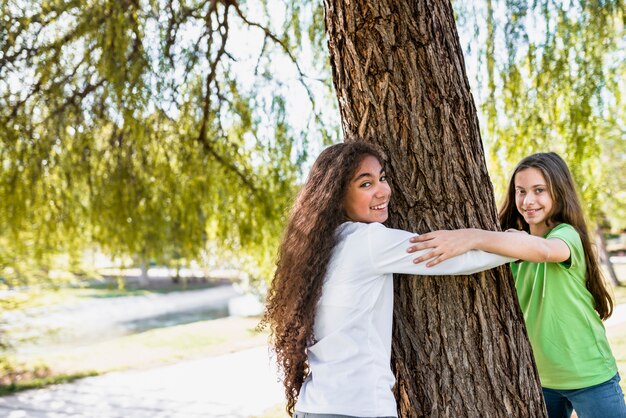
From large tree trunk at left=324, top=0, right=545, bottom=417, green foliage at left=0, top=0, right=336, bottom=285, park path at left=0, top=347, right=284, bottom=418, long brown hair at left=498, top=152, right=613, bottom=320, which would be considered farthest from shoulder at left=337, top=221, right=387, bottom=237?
park path at left=0, top=347, right=284, bottom=418

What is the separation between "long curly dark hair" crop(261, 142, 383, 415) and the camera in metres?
1.97

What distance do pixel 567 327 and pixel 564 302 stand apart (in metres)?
0.09

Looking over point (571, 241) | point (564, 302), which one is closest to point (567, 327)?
point (564, 302)

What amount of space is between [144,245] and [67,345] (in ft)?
32.7

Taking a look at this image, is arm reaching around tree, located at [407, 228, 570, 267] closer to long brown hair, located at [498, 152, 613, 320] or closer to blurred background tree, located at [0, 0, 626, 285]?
long brown hair, located at [498, 152, 613, 320]

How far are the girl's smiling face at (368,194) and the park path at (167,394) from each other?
392 cm

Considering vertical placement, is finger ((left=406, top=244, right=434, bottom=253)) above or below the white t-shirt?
above

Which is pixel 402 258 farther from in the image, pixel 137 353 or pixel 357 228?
pixel 137 353

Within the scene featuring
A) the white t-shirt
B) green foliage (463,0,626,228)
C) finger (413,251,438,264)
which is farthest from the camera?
green foliage (463,0,626,228)

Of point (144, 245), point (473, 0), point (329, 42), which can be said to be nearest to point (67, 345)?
point (144, 245)

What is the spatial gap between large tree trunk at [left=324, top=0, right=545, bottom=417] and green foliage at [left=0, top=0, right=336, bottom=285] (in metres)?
2.79

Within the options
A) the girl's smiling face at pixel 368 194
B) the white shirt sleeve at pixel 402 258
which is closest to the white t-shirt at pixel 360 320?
the white shirt sleeve at pixel 402 258

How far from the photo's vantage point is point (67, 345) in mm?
13852

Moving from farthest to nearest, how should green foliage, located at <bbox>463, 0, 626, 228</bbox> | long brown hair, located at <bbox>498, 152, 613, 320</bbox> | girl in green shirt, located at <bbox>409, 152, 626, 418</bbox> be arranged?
green foliage, located at <bbox>463, 0, 626, 228</bbox> → long brown hair, located at <bbox>498, 152, 613, 320</bbox> → girl in green shirt, located at <bbox>409, 152, 626, 418</bbox>
